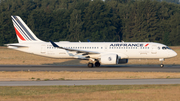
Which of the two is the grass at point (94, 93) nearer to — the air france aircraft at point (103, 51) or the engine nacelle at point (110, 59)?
the engine nacelle at point (110, 59)

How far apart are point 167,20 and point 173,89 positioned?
9303 centimetres

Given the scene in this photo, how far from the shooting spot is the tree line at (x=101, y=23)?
103688 millimetres

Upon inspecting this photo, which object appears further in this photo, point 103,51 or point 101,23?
point 101,23

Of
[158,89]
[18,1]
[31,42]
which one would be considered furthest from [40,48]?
[18,1]

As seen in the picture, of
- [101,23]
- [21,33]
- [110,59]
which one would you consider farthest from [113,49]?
[101,23]

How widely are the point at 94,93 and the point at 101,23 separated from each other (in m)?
90.4

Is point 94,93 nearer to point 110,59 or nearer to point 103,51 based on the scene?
point 110,59

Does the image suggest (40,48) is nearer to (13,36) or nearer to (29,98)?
(29,98)

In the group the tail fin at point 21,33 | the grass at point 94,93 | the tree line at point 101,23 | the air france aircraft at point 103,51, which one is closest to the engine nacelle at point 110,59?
the air france aircraft at point 103,51

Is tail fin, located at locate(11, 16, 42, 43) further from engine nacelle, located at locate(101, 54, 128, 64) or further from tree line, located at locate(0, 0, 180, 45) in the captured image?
tree line, located at locate(0, 0, 180, 45)

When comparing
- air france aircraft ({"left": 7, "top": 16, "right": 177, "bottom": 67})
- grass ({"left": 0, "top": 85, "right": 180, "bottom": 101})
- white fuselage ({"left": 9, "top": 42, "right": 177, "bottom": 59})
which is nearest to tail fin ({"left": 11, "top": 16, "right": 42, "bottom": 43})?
air france aircraft ({"left": 7, "top": 16, "right": 177, "bottom": 67})

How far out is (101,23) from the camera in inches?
4237

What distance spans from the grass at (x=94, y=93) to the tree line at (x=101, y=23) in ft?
267

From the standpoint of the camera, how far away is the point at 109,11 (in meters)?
113
